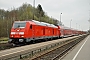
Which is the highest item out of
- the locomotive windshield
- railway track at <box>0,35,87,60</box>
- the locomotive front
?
the locomotive windshield

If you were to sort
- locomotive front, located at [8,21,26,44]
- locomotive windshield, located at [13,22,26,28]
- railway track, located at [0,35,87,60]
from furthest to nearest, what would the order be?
locomotive windshield, located at [13,22,26,28] → locomotive front, located at [8,21,26,44] → railway track, located at [0,35,87,60]

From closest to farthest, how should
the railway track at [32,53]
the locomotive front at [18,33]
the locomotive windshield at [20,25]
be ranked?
the railway track at [32,53]
the locomotive front at [18,33]
the locomotive windshield at [20,25]

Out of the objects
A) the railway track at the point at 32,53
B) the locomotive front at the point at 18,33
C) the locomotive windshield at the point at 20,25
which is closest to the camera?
the railway track at the point at 32,53

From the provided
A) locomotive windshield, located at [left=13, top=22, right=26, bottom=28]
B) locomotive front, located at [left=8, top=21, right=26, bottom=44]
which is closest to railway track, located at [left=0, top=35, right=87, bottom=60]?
locomotive front, located at [left=8, top=21, right=26, bottom=44]

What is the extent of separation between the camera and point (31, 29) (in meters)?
23.3

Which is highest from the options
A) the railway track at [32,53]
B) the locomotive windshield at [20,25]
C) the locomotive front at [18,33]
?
the locomotive windshield at [20,25]

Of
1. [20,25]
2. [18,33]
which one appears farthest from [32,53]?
[20,25]

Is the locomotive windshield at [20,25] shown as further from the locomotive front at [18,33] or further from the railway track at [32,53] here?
the railway track at [32,53]

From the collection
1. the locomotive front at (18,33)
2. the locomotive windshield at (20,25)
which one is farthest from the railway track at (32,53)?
the locomotive windshield at (20,25)

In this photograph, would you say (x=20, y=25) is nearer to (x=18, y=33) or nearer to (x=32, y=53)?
(x=18, y=33)

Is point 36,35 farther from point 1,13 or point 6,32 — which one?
point 1,13

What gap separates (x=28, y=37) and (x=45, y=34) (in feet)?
29.3

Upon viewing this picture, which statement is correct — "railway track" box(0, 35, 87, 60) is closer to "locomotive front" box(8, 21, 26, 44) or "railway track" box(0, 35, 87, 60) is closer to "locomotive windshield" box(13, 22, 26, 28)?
"locomotive front" box(8, 21, 26, 44)

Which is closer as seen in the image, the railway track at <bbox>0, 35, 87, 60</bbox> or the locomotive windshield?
the railway track at <bbox>0, 35, 87, 60</bbox>
